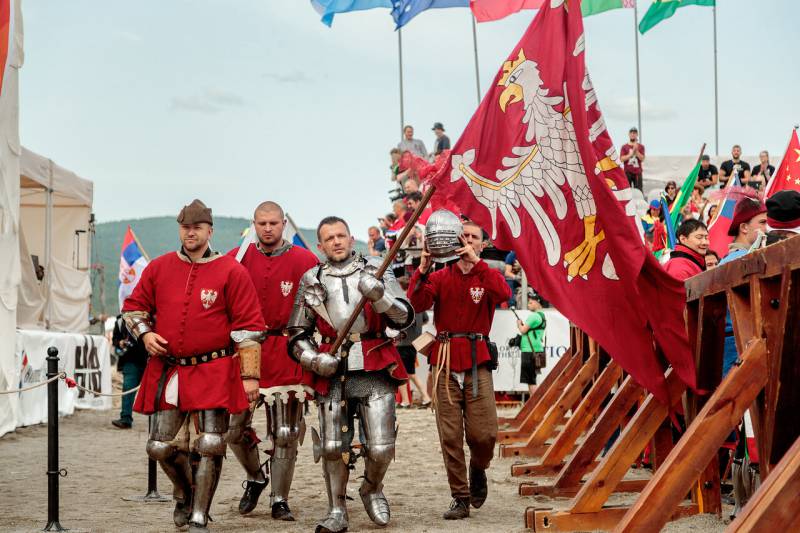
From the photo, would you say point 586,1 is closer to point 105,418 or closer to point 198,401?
point 105,418

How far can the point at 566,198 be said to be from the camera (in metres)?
6.33

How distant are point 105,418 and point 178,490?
1086cm

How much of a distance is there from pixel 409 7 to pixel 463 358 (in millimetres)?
13841

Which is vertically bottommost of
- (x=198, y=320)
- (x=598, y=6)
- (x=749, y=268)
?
(x=198, y=320)

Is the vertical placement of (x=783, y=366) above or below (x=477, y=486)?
above

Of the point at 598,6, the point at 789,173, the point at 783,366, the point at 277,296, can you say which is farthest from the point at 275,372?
the point at 598,6

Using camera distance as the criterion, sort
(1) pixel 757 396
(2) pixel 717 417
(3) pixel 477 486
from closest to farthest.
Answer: (2) pixel 717 417 < (1) pixel 757 396 < (3) pixel 477 486

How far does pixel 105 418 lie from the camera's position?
1716 cm

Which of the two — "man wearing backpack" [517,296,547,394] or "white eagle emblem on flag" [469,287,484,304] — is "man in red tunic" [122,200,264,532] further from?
"man wearing backpack" [517,296,547,394]

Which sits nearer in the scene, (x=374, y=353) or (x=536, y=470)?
(x=374, y=353)

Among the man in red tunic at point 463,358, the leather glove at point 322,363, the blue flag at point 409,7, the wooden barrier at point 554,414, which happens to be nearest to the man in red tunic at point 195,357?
the leather glove at point 322,363

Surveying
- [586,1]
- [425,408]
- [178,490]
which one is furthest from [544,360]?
[178,490]

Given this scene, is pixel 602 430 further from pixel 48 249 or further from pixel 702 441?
pixel 48 249

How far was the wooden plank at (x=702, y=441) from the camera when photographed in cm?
477
